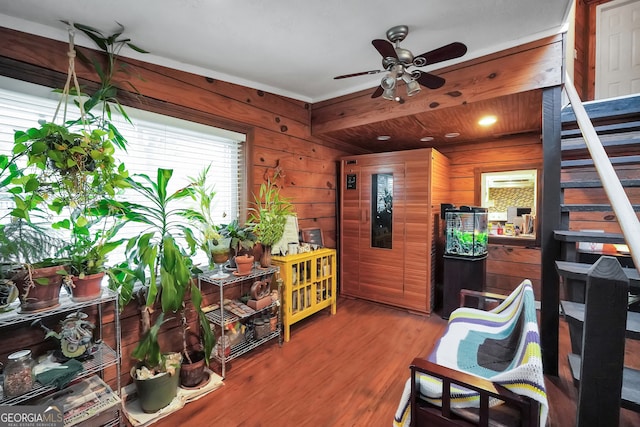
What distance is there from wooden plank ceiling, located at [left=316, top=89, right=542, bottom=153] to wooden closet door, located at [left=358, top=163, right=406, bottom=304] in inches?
17.9

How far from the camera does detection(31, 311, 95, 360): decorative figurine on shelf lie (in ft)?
→ 4.82

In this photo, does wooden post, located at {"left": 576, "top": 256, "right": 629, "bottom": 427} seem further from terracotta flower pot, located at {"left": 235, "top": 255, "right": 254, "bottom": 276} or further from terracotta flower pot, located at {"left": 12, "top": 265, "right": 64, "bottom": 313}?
terracotta flower pot, located at {"left": 12, "top": 265, "right": 64, "bottom": 313}

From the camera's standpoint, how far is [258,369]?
217cm

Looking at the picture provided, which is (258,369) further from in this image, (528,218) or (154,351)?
(528,218)

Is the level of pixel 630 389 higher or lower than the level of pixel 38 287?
lower

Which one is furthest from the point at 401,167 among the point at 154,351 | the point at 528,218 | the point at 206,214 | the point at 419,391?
the point at 154,351

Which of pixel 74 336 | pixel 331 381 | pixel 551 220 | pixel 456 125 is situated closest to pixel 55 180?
pixel 74 336

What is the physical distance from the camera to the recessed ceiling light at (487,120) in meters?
2.70

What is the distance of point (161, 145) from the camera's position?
217 centimetres

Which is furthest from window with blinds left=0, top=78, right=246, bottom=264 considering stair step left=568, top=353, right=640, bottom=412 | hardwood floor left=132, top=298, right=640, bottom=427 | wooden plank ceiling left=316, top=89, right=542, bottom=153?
stair step left=568, top=353, right=640, bottom=412

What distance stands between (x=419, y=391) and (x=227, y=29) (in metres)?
2.40

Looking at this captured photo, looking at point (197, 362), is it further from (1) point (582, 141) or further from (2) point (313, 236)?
(1) point (582, 141)

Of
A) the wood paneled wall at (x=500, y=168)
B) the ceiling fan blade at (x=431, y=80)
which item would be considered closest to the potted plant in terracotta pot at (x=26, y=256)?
the ceiling fan blade at (x=431, y=80)

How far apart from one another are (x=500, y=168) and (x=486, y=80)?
70.1 inches
